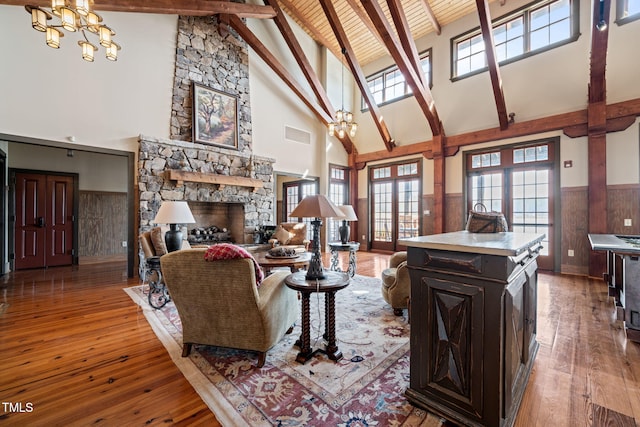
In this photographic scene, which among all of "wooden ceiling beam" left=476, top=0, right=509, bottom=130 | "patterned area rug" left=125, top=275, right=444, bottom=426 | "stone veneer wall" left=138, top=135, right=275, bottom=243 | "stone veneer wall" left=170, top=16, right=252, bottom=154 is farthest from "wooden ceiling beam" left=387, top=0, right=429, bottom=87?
"patterned area rug" left=125, top=275, right=444, bottom=426

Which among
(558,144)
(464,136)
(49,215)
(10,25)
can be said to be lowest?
(49,215)

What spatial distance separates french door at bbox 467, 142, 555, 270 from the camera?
540cm

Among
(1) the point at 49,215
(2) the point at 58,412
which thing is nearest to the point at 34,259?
(1) the point at 49,215

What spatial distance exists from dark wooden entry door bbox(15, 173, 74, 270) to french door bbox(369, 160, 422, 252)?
7.53m

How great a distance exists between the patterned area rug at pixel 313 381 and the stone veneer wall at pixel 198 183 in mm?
3102

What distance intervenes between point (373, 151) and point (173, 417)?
759cm

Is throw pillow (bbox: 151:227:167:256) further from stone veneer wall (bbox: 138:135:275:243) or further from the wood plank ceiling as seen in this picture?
the wood plank ceiling

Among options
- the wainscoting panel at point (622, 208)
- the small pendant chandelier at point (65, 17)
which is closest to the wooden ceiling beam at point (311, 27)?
the small pendant chandelier at point (65, 17)

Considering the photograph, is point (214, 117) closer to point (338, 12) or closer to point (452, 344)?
point (338, 12)

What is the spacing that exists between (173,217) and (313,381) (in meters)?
2.67

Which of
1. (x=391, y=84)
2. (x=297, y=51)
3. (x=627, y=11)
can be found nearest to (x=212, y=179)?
(x=297, y=51)

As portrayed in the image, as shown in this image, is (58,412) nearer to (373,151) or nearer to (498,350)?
(498,350)

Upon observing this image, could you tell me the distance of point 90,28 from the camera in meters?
2.96

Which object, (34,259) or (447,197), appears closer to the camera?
(34,259)
